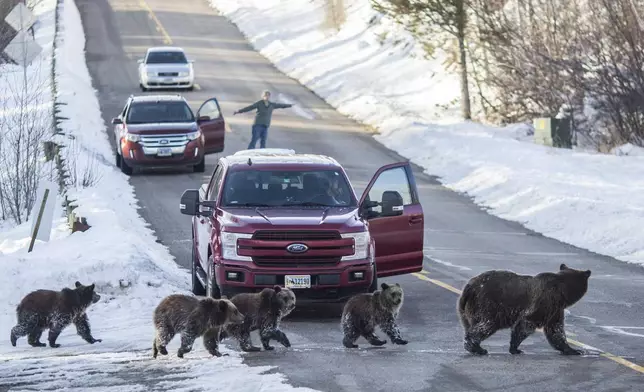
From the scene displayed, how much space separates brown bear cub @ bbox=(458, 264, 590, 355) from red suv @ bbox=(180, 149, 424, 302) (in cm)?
253

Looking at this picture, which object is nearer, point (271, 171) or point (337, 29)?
point (271, 171)

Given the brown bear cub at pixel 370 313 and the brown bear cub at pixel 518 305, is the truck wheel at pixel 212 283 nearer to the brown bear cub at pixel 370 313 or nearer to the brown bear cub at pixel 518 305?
the brown bear cub at pixel 370 313

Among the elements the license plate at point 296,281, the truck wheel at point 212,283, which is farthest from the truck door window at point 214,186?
the license plate at point 296,281

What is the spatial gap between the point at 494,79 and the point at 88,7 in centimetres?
3684

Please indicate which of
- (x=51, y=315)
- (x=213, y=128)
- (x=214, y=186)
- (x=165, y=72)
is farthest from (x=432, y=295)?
(x=165, y=72)

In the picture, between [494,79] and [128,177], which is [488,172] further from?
[494,79]

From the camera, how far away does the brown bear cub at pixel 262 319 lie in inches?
516

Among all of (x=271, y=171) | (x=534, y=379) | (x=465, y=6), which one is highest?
(x=465, y=6)

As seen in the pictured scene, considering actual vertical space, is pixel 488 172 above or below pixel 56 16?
below

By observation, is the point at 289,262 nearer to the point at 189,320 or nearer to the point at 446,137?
the point at 189,320

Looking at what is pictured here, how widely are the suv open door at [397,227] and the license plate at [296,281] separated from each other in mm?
1629

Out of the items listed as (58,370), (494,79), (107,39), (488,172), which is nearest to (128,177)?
(488,172)

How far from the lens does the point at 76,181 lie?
28344 millimetres

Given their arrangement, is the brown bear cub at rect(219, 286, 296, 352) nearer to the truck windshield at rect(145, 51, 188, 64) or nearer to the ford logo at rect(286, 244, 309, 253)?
the ford logo at rect(286, 244, 309, 253)
